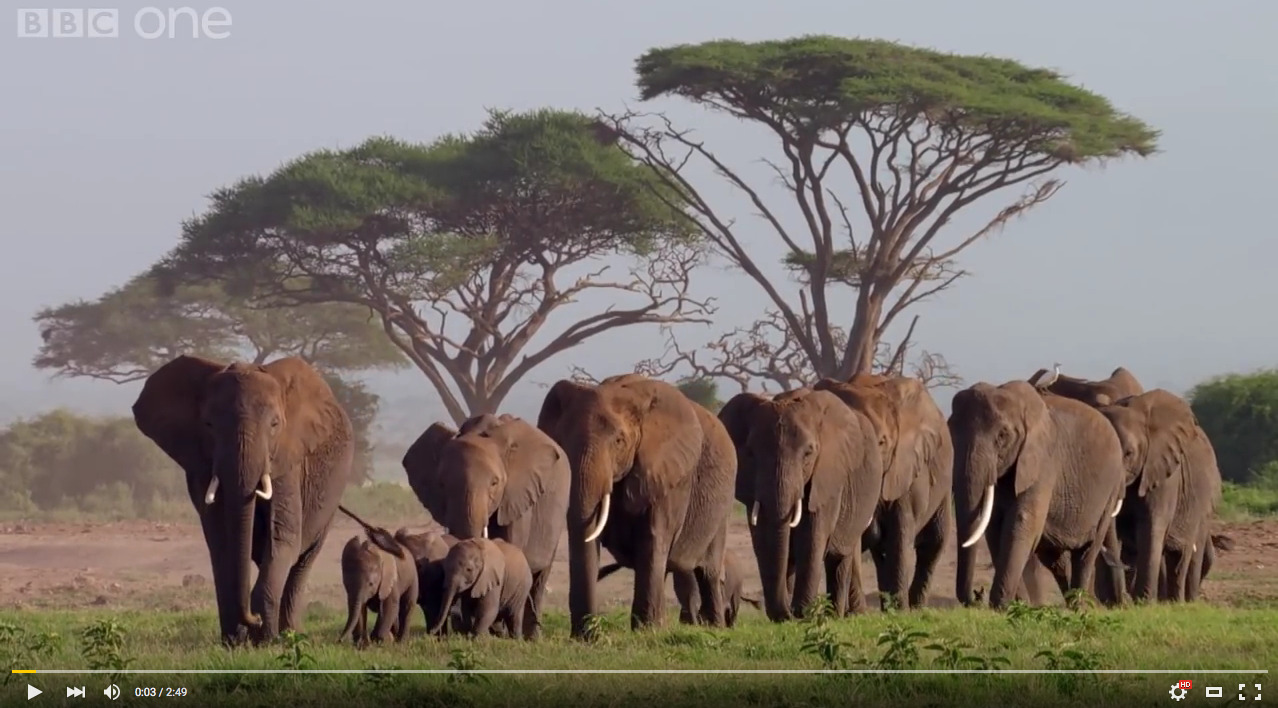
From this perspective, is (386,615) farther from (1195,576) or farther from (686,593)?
(1195,576)

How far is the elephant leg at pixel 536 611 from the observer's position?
1416cm

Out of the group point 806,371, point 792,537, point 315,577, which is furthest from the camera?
point 806,371

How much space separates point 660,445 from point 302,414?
90.4 inches

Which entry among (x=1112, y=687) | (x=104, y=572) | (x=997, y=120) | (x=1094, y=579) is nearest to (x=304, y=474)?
(x=1112, y=687)

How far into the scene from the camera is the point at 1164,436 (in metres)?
17.4

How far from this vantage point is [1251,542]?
23.2m

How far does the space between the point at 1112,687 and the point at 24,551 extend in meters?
17.3

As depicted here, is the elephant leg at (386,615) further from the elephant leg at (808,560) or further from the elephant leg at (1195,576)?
the elephant leg at (1195,576)

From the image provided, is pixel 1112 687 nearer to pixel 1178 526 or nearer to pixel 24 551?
pixel 1178 526

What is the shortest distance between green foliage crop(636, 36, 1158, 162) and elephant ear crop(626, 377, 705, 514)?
17.7m

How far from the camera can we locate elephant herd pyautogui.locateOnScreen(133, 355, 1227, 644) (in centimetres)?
1301

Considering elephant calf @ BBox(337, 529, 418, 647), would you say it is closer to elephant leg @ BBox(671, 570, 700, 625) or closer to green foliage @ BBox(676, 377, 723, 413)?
elephant leg @ BBox(671, 570, 700, 625)

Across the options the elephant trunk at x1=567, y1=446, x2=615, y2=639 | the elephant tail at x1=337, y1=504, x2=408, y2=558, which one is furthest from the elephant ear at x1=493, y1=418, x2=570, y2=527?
the elephant tail at x1=337, y1=504, x2=408, y2=558

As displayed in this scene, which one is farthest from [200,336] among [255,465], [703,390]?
[255,465]
